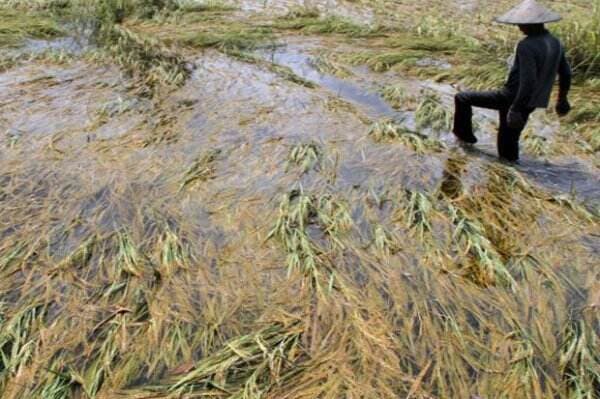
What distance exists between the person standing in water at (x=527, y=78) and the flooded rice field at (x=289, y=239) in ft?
1.37

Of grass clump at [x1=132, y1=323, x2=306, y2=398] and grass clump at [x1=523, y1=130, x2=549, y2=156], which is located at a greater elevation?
grass clump at [x1=523, y1=130, x2=549, y2=156]

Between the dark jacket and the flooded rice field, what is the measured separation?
709 mm

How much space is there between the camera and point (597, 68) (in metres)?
6.55

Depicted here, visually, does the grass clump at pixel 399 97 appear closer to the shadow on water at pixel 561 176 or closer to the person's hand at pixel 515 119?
the shadow on water at pixel 561 176

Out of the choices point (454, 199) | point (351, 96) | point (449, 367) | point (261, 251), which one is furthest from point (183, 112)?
point (449, 367)

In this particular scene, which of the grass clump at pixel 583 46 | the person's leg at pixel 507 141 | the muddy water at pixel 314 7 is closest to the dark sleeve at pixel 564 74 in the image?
the person's leg at pixel 507 141

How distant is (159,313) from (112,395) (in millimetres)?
601

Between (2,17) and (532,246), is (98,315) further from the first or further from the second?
(2,17)

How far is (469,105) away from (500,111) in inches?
12.8

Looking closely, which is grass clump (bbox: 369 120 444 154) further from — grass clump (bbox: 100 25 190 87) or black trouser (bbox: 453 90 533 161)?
grass clump (bbox: 100 25 190 87)

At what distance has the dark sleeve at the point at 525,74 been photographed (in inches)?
167

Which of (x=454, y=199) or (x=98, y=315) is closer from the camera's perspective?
(x=98, y=315)

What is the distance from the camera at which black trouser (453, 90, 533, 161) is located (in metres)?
4.76

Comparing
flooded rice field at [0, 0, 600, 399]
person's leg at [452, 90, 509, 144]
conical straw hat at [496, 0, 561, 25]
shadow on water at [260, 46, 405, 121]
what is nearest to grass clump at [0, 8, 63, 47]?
flooded rice field at [0, 0, 600, 399]
